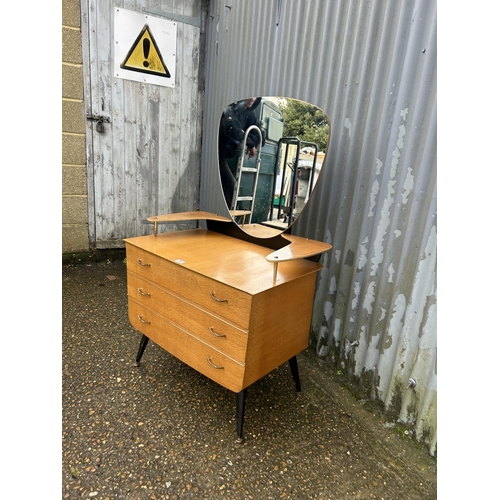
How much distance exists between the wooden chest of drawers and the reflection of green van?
230mm

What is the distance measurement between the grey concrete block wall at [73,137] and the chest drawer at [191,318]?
1.84 m

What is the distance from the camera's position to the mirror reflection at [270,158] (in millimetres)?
1601

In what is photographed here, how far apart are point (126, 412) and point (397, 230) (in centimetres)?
151

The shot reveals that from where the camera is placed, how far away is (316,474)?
1.33 meters

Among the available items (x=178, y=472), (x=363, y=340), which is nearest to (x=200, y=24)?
(x=363, y=340)

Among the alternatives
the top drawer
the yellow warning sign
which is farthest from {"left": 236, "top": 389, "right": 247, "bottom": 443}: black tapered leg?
the yellow warning sign

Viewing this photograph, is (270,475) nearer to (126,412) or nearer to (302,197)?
(126,412)

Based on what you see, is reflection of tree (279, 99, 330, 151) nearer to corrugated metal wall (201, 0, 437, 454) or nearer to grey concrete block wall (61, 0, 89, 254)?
corrugated metal wall (201, 0, 437, 454)

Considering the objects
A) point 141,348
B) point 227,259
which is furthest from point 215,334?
point 141,348

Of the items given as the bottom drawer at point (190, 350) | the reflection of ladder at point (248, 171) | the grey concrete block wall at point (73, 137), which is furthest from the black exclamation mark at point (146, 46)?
the bottom drawer at point (190, 350)

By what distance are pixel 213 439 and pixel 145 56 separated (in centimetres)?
313

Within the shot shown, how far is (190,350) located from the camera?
4.84ft

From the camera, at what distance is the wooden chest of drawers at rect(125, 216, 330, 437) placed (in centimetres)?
128

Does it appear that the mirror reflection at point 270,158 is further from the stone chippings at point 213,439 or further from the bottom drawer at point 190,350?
the stone chippings at point 213,439
